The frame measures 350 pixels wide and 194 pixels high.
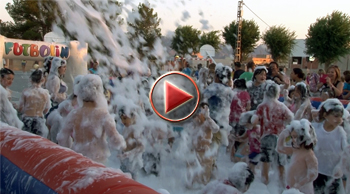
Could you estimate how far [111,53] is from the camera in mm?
4828

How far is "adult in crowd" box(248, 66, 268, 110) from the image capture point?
4.76 meters

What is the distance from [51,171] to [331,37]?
28439 mm

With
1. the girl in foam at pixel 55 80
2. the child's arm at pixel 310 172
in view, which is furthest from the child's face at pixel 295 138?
the girl in foam at pixel 55 80

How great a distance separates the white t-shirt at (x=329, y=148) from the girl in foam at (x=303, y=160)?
37 centimetres

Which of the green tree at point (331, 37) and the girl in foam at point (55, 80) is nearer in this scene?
the girl in foam at point (55, 80)

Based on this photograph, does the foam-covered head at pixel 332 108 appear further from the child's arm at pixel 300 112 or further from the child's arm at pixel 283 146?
the child's arm at pixel 300 112

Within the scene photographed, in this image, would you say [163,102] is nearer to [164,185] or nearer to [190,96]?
[190,96]

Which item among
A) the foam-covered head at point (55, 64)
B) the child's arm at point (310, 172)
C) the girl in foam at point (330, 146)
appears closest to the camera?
the child's arm at point (310, 172)

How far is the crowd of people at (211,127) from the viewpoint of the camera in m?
3.15

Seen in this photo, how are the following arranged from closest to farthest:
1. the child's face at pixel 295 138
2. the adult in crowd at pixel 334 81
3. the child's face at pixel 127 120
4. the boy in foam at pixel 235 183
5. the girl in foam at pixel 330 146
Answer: the boy in foam at pixel 235 183 < the child's face at pixel 295 138 < the girl in foam at pixel 330 146 < the child's face at pixel 127 120 < the adult in crowd at pixel 334 81

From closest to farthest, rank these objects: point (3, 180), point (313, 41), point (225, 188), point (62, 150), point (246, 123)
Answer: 1. point (62, 150)
2. point (3, 180)
3. point (225, 188)
4. point (246, 123)
5. point (313, 41)

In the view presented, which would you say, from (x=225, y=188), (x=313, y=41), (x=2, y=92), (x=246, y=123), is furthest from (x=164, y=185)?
(x=313, y=41)

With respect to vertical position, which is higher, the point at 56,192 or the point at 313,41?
the point at 313,41

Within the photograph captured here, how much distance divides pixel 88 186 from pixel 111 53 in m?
3.51
